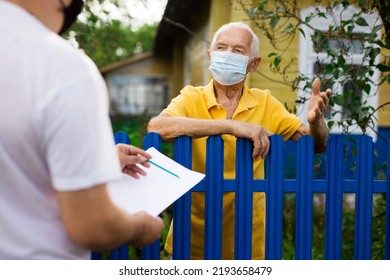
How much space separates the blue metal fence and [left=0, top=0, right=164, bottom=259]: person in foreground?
1255 millimetres

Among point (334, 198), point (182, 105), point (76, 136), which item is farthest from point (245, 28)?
point (76, 136)

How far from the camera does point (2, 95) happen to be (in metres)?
1.17

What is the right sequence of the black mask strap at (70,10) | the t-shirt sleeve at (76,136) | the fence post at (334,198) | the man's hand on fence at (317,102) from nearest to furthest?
the t-shirt sleeve at (76,136), the black mask strap at (70,10), the man's hand on fence at (317,102), the fence post at (334,198)

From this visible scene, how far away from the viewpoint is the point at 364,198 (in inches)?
105

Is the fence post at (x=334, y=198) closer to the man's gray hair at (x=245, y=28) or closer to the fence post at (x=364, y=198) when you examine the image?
the fence post at (x=364, y=198)

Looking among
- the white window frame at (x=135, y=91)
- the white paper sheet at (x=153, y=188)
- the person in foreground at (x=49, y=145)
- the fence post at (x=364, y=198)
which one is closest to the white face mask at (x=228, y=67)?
the fence post at (x=364, y=198)

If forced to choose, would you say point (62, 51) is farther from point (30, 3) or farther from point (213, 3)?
point (213, 3)

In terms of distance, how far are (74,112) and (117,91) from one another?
1066 inches

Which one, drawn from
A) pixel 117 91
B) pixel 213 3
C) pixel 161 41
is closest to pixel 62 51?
pixel 213 3

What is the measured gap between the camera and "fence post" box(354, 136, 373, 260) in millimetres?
2648

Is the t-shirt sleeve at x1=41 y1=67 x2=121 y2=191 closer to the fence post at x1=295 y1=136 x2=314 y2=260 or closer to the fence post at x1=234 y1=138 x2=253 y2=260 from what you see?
the fence post at x1=234 y1=138 x2=253 y2=260

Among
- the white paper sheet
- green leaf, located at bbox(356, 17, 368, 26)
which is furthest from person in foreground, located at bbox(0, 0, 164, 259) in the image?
green leaf, located at bbox(356, 17, 368, 26)

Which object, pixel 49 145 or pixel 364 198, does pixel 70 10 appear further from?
pixel 364 198

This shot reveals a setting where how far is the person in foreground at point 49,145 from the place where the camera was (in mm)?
1158
